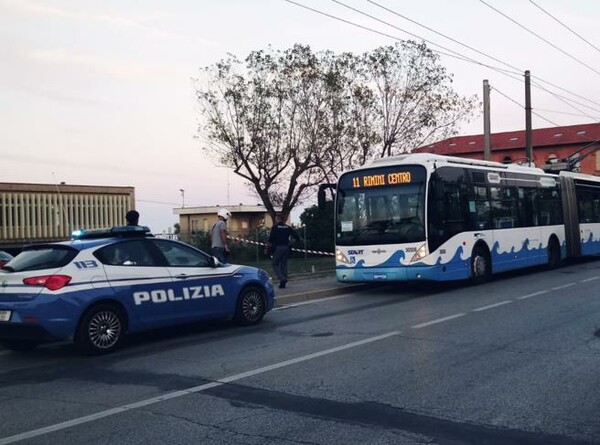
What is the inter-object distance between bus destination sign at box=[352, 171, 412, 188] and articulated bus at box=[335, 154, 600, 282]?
0.07 ft

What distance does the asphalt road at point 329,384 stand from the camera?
5.51 meters

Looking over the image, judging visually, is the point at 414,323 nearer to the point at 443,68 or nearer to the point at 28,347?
the point at 28,347

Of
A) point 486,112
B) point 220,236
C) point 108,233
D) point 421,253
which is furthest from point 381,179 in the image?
point 486,112

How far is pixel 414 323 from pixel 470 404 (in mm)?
4908

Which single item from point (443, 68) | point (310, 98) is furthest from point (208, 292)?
point (443, 68)

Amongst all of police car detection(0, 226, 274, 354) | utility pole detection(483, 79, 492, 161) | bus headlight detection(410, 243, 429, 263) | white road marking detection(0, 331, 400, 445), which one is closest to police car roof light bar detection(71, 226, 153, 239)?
police car detection(0, 226, 274, 354)

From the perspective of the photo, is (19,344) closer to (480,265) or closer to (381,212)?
(381,212)

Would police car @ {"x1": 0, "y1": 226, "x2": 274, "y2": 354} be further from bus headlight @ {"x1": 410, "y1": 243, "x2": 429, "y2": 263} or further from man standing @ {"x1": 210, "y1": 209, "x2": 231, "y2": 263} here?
bus headlight @ {"x1": 410, "y1": 243, "x2": 429, "y2": 263}

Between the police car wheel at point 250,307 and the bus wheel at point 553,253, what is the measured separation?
12.8 m

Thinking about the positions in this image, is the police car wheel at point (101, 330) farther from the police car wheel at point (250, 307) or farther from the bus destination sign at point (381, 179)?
the bus destination sign at point (381, 179)

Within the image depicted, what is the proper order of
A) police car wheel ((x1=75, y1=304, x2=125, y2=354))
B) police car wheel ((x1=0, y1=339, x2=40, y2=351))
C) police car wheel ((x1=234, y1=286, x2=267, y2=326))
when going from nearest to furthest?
1. police car wheel ((x1=75, y1=304, x2=125, y2=354))
2. police car wheel ((x1=0, y1=339, x2=40, y2=351))
3. police car wheel ((x1=234, y1=286, x2=267, y2=326))

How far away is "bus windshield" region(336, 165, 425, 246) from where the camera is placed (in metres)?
15.3

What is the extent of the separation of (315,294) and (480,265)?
428cm

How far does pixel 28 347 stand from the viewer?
9789 mm
